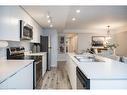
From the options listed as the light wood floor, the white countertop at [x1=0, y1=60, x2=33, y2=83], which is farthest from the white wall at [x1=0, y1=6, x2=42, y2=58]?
the light wood floor

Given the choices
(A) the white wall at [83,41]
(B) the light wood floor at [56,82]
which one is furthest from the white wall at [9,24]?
(A) the white wall at [83,41]

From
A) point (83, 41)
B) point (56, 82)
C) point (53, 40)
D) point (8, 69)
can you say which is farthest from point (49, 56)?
point (8, 69)

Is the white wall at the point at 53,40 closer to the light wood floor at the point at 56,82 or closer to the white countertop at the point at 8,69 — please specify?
the light wood floor at the point at 56,82

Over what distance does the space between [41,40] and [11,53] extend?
13.5 feet

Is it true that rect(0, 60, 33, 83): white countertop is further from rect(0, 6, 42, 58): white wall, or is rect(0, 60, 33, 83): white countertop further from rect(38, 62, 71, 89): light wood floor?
rect(38, 62, 71, 89): light wood floor

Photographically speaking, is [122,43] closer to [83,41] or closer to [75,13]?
[83,41]

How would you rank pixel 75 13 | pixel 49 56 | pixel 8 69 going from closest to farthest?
pixel 8 69, pixel 75 13, pixel 49 56

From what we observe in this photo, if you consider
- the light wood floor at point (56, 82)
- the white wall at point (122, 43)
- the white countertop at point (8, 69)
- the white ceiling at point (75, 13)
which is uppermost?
the white ceiling at point (75, 13)

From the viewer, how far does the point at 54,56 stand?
905 cm

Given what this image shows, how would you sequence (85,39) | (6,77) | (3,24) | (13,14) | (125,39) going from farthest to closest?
(85,39) → (125,39) → (13,14) → (3,24) → (6,77)
